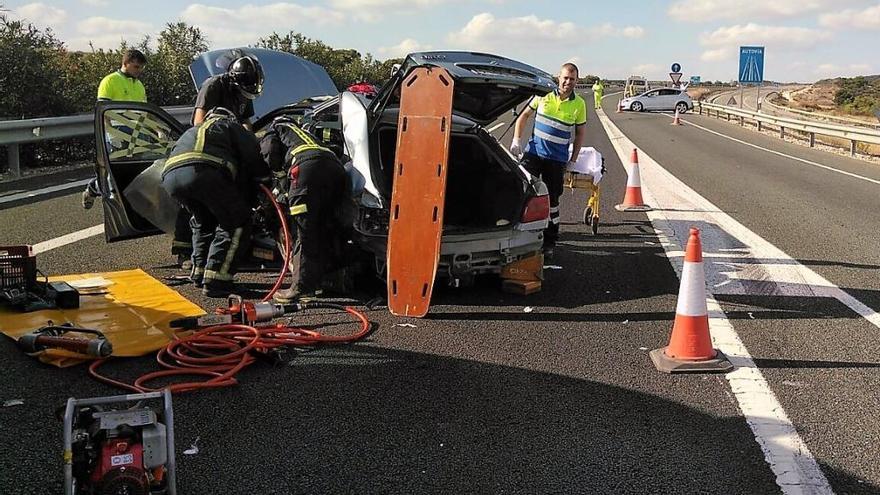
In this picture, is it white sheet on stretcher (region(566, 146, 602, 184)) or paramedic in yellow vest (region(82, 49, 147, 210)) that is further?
paramedic in yellow vest (region(82, 49, 147, 210))

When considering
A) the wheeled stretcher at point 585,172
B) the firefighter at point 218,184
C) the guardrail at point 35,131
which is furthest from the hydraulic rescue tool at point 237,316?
the guardrail at point 35,131

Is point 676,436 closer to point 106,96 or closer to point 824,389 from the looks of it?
point 824,389

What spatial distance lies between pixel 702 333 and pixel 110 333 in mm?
3583

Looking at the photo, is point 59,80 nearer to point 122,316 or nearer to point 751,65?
point 122,316

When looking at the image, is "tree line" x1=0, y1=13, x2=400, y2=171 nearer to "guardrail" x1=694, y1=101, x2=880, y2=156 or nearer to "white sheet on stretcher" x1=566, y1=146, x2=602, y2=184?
"white sheet on stretcher" x1=566, y1=146, x2=602, y2=184

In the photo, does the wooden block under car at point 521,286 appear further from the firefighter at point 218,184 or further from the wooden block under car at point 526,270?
the firefighter at point 218,184

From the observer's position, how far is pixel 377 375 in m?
4.34

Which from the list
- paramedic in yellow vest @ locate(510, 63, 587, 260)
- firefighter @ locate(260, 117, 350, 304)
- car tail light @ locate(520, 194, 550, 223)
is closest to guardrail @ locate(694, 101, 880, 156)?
paramedic in yellow vest @ locate(510, 63, 587, 260)

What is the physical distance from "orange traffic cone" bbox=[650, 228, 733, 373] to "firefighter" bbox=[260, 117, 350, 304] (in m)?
2.49

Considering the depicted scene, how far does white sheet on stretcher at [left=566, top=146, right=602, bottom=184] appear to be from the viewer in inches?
329

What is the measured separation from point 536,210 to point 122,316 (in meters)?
3.09

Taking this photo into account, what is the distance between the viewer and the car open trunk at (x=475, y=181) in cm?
644

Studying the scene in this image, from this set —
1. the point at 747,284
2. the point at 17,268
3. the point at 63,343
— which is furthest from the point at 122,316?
the point at 747,284

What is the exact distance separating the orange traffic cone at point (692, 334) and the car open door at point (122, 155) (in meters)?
4.14
